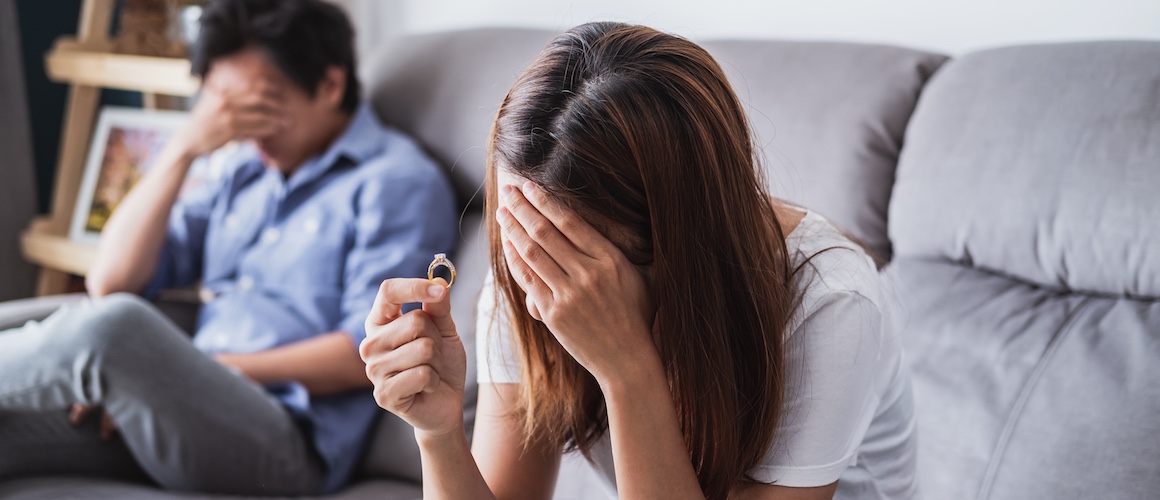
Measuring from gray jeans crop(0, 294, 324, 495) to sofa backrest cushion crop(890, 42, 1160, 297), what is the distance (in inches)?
37.5

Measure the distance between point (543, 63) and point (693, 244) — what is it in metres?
0.21

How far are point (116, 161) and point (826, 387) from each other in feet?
6.06

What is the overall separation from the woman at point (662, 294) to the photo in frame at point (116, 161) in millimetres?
1421

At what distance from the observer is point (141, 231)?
1.69m

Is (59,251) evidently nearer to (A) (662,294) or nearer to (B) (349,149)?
(B) (349,149)

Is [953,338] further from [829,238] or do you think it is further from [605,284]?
[605,284]

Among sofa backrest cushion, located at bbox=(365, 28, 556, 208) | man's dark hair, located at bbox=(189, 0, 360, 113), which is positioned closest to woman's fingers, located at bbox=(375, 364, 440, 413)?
sofa backrest cushion, located at bbox=(365, 28, 556, 208)

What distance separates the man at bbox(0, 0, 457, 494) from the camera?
128 centimetres

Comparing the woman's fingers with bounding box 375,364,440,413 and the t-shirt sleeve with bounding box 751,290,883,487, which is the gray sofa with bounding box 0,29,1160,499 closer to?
the t-shirt sleeve with bounding box 751,290,883,487

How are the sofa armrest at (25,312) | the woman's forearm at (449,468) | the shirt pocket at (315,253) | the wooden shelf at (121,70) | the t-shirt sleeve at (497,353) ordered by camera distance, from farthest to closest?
the wooden shelf at (121,70)
the shirt pocket at (315,253)
the sofa armrest at (25,312)
the t-shirt sleeve at (497,353)
the woman's forearm at (449,468)

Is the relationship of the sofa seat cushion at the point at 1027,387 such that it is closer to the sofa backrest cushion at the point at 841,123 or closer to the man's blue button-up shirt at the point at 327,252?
the sofa backrest cushion at the point at 841,123

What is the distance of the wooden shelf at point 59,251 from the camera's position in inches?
78.9

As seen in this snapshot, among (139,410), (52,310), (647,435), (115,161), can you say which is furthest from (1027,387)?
(115,161)

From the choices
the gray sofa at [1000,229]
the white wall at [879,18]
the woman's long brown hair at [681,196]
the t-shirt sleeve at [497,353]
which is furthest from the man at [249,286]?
the woman's long brown hair at [681,196]
